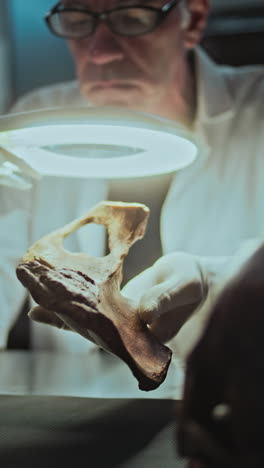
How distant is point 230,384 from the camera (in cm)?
29

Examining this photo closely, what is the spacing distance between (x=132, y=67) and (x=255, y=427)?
0.67m

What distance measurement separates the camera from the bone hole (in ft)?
2.84

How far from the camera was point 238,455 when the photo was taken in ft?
0.94

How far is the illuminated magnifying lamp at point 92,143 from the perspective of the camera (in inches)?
19.4

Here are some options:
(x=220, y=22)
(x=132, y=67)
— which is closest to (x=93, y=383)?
(x=132, y=67)

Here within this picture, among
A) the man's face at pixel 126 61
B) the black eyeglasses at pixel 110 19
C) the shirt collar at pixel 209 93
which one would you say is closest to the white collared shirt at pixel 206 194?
the shirt collar at pixel 209 93

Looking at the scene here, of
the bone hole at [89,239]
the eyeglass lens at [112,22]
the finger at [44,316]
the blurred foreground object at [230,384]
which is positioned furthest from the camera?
the bone hole at [89,239]

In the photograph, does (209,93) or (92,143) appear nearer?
(92,143)

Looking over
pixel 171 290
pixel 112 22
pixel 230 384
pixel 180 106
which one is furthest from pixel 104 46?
pixel 230 384

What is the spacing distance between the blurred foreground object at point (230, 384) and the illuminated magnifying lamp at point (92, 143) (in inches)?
9.5

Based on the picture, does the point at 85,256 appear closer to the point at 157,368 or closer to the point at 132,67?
the point at 157,368

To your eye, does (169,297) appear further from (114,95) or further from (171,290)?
(114,95)

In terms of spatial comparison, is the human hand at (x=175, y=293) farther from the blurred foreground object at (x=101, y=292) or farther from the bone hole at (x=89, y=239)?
the bone hole at (x=89, y=239)

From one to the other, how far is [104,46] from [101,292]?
1.49 feet
